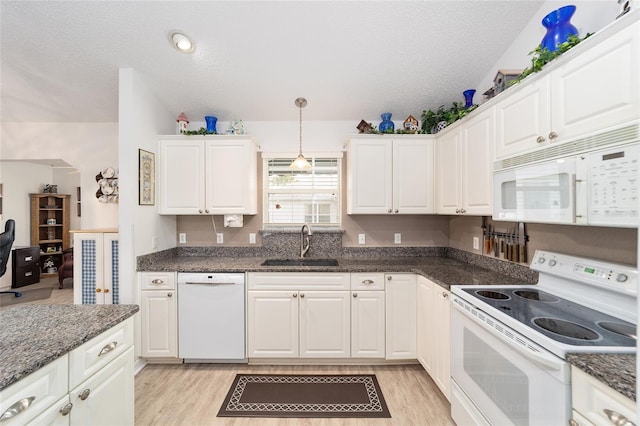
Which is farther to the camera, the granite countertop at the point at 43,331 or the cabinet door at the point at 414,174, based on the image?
the cabinet door at the point at 414,174

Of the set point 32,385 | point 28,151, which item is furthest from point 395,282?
point 28,151

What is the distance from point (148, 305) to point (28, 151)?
2961 mm

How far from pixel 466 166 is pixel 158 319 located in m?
3.07

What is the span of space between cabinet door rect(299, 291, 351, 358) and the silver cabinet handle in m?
1.71

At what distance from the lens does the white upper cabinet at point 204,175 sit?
2.73 meters

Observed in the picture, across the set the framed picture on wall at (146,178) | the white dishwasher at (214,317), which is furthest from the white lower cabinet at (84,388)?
the framed picture on wall at (146,178)

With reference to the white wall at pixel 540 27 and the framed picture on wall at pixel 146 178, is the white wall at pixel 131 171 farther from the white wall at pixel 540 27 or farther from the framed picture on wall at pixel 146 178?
the white wall at pixel 540 27

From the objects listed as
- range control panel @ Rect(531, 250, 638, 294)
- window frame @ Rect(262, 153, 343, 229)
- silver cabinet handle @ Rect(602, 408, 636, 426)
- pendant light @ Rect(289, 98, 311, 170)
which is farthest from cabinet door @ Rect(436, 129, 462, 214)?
silver cabinet handle @ Rect(602, 408, 636, 426)

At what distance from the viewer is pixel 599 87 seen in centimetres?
115

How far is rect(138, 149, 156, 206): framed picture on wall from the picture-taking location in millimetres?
2447

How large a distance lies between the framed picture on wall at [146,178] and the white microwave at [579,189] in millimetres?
2973

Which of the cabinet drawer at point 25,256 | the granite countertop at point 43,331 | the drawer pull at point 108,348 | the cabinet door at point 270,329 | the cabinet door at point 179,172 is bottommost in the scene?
the cabinet door at point 270,329

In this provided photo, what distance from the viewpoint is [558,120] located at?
1354mm

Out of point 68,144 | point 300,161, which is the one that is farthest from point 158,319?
point 68,144
